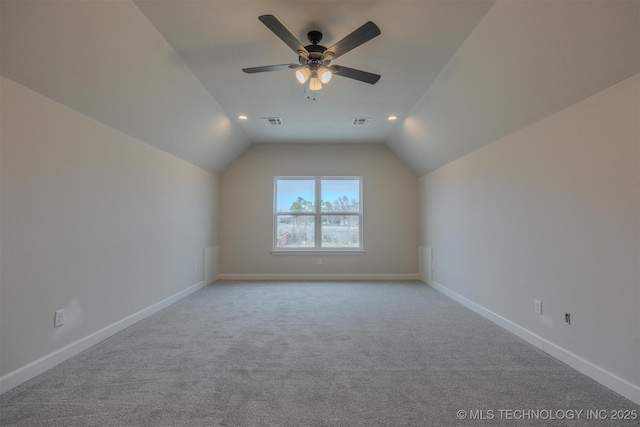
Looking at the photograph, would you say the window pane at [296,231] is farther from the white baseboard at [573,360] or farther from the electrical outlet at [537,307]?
the electrical outlet at [537,307]

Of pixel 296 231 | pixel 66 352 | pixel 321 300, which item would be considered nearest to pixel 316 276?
pixel 296 231

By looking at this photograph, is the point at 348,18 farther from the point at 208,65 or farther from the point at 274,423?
the point at 274,423

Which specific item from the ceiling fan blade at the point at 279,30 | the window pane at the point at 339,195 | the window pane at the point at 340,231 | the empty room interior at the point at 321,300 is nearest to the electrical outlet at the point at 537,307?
the empty room interior at the point at 321,300

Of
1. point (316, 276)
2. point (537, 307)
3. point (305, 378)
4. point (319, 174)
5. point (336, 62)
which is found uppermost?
point (336, 62)

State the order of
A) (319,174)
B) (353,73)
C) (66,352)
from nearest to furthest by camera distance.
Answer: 1. (66,352)
2. (353,73)
3. (319,174)

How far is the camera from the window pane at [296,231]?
5.75 meters

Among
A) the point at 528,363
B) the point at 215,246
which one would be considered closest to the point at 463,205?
the point at 528,363

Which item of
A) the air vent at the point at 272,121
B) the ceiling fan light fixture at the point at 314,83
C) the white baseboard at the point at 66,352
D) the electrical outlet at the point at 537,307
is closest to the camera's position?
the white baseboard at the point at 66,352

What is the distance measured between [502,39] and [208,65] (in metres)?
2.54

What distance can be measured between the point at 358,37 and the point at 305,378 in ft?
7.85

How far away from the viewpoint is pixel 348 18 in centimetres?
217

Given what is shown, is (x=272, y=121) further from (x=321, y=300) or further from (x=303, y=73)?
(x=321, y=300)

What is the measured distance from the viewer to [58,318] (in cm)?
222

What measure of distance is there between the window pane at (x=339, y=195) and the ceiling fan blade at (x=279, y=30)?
3694mm
